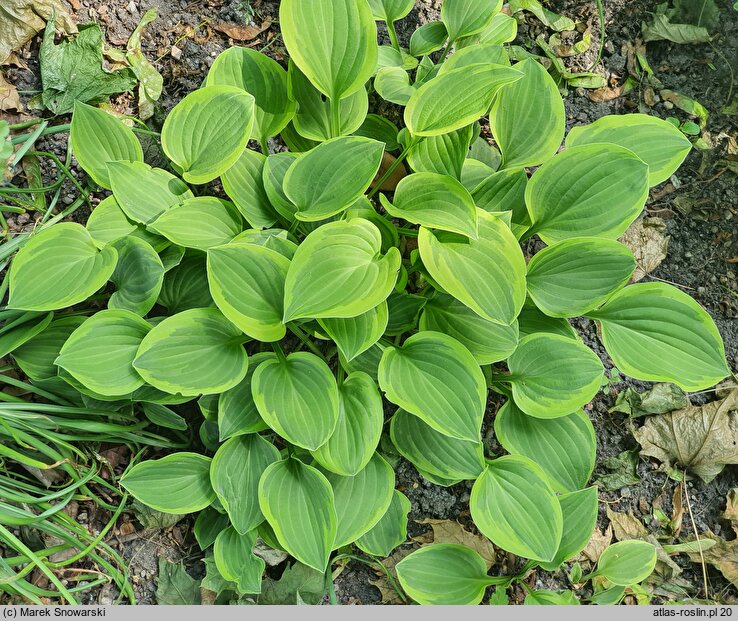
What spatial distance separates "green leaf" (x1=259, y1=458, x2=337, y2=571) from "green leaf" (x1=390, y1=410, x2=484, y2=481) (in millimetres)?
215

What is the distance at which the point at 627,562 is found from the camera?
4.77 feet

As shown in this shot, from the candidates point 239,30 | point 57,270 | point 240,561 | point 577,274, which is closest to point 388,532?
point 240,561

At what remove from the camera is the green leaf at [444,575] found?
139cm

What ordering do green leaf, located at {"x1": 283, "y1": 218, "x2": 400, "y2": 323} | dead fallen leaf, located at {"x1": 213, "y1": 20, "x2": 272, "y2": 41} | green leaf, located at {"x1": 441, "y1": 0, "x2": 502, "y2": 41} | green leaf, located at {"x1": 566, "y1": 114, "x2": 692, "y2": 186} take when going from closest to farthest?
green leaf, located at {"x1": 283, "y1": 218, "x2": 400, "y2": 323}
green leaf, located at {"x1": 566, "y1": 114, "x2": 692, "y2": 186}
green leaf, located at {"x1": 441, "y1": 0, "x2": 502, "y2": 41}
dead fallen leaf, located at {"x1": 213, "y1": 20, "x2": 272, "y2": 41}

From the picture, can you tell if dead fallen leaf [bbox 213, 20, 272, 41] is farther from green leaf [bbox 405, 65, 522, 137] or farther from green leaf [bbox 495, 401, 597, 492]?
green leaf [bbox 495, 401, 597, 492]

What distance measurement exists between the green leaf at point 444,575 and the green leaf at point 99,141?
1128 millimetres

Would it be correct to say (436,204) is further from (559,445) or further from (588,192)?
(559,445)

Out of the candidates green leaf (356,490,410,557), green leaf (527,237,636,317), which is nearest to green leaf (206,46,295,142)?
green leaf (527,237,636,317)

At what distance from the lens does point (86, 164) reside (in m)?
1.38

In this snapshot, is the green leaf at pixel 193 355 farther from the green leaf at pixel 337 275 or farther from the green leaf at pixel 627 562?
the green leaf at pixel 627 562

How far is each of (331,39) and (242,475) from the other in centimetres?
97

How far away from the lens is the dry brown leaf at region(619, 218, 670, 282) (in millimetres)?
1689

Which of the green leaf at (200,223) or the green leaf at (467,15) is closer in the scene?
the green leaf at (200,223)

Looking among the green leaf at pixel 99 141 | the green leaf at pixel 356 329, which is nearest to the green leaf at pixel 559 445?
the green leaf at pixel 356 329
